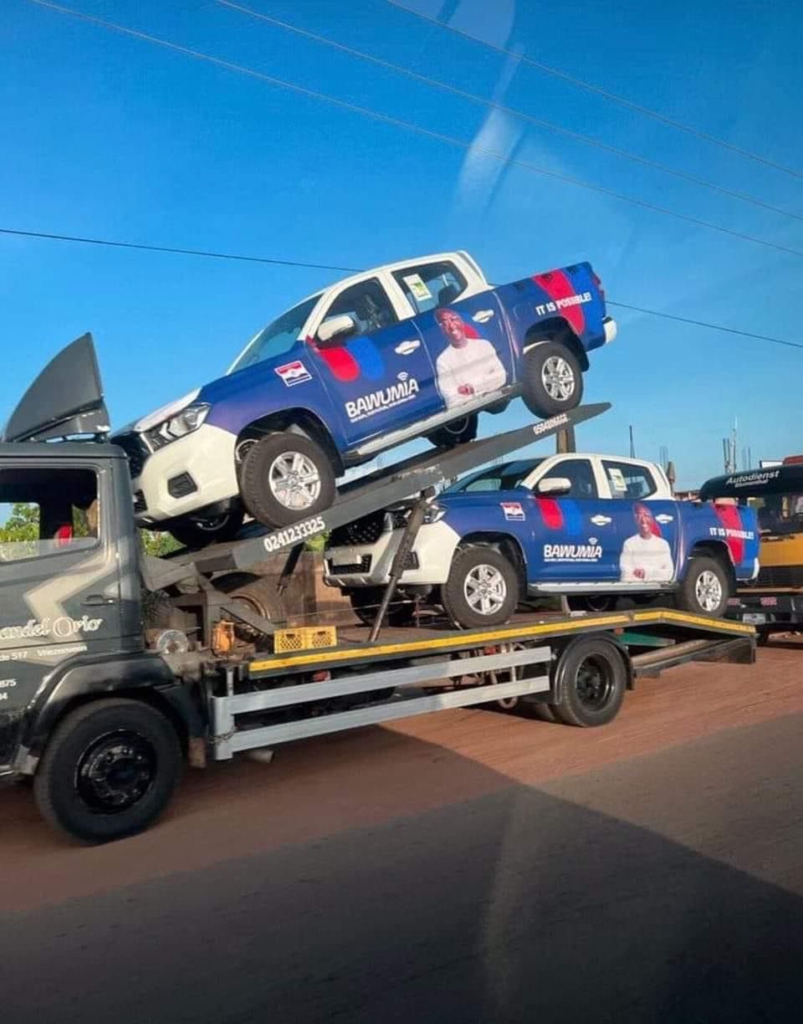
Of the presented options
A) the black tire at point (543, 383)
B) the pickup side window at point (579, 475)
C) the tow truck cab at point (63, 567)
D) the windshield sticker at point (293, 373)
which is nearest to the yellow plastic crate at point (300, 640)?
the tow truck cab at point (63, 567)

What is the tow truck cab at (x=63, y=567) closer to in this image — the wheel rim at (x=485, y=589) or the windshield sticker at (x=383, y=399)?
the windshield sticker at (x=383, y=399)

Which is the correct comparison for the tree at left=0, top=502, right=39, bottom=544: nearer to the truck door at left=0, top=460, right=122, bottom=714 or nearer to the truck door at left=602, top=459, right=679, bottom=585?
the truck door at left=0, top=460, right=122, bottom=714

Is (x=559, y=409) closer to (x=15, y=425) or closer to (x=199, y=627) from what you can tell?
(x=199, y=627)

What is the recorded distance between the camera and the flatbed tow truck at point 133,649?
18.0ft

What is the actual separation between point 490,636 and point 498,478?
7.15 feet

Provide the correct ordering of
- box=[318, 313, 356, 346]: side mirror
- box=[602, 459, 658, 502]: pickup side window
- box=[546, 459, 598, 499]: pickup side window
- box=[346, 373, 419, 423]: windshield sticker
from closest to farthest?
box=[318, 313, 356, 346]: side mirror → box=[346, 373, 419, 423]: windshield sticker → box=[546, 459, 598, 499]: pickup side window → box=[602, 459, 658, 502]: pickup side window

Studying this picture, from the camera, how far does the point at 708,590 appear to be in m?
10.4

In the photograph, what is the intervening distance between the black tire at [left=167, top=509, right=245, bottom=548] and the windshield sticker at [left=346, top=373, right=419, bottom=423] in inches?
48.2

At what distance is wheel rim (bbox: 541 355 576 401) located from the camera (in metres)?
8.88

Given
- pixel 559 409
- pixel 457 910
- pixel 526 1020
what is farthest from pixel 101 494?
pixel 559 409

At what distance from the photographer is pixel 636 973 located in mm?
3723

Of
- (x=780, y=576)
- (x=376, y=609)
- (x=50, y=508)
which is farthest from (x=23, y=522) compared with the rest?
(x=780, y=576)

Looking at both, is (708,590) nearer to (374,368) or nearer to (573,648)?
(573,648)

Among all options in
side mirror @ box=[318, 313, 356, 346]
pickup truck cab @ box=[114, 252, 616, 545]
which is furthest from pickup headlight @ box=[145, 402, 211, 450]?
side mirror @ box=[318, 313, 356, 346]
